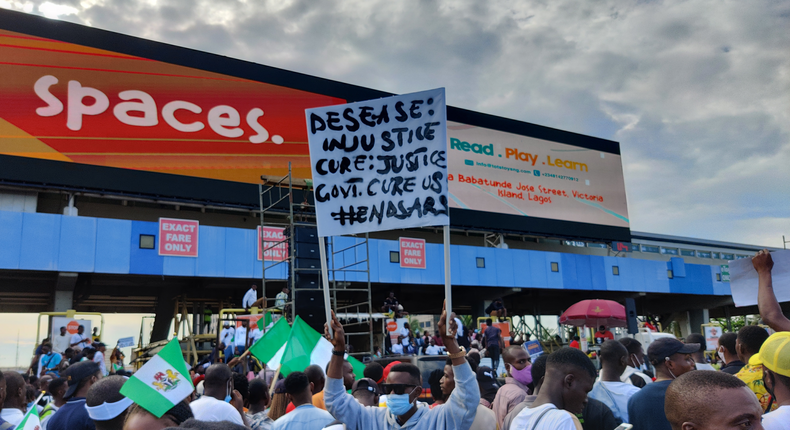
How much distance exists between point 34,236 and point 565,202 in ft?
87.3

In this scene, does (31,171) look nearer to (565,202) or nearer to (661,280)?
(565,202)

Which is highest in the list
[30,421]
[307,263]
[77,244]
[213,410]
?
[77,244]

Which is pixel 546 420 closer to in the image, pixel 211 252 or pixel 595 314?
pixel 595 314

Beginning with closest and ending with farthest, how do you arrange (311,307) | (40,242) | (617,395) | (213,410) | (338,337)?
(338,337) < (617,395) < (213,410) < (311,307) < (40,242)

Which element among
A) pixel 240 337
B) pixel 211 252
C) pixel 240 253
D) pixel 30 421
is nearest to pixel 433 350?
pixel 240 337

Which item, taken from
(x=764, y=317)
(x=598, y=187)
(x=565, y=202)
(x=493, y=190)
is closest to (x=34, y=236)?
(x=493, y=190)

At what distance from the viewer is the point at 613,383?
4.53m

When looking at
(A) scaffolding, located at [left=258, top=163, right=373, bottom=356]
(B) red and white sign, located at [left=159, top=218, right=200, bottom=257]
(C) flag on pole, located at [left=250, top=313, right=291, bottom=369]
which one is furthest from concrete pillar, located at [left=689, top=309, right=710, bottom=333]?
(C) flag on pole, located at [left=250, top=313, right=291, bottom=369]

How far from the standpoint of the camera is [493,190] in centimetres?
3262

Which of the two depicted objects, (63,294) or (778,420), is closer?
(778,420)

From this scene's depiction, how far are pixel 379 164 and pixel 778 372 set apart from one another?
3.20 metres

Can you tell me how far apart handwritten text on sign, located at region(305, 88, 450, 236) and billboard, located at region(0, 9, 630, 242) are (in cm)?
2049

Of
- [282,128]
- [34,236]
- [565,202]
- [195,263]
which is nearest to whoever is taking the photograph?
[34,236]

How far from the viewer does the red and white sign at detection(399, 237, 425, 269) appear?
2861 cm
